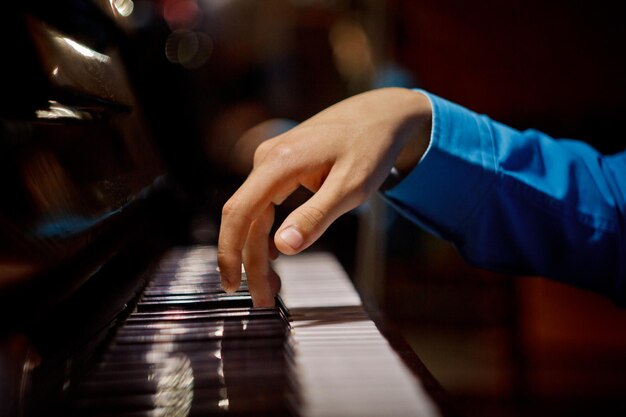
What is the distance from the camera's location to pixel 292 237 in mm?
658

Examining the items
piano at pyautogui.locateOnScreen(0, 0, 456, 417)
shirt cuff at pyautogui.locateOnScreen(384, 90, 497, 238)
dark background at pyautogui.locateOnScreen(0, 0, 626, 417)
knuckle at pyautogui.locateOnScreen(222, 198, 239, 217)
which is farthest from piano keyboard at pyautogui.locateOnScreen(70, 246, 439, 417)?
dark background at pyautogui.locateOnScreen(0, 0, 626, 417)

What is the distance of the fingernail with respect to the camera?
656 millimetres

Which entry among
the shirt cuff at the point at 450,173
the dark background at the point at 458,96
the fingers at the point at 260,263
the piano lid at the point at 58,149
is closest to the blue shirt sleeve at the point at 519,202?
the shirt cuff at the point at 450,173

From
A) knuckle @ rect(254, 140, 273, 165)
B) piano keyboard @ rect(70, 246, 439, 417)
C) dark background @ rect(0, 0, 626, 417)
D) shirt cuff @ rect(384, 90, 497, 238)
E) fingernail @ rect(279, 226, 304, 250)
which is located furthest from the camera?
dark background @ rect(0, 0, 626, 417)

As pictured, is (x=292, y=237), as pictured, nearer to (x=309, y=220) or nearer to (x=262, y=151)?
(x=309, y=220)

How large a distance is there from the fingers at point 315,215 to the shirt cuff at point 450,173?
0.25 meters

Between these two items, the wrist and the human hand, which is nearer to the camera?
the human hand

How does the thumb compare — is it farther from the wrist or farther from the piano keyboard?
the wrist

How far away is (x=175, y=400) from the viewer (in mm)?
485

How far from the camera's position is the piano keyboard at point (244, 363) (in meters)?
0.48

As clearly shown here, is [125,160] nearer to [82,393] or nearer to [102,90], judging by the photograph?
[102,90]

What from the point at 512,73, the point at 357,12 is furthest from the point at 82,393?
the point at 357,12

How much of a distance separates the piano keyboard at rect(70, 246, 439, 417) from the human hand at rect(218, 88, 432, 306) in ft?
0.17

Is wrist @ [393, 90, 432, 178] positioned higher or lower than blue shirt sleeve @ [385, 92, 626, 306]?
higher
